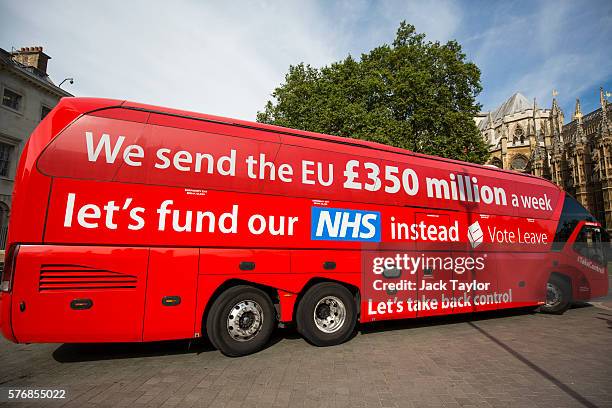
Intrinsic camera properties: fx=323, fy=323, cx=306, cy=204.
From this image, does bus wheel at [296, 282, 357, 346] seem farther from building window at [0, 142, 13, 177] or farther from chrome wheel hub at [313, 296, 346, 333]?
building window at [0, 142, 13, 177]

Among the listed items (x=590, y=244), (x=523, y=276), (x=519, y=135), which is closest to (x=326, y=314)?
(x=523, y=276)

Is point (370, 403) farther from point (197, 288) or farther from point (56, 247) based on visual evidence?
point (56, 247)

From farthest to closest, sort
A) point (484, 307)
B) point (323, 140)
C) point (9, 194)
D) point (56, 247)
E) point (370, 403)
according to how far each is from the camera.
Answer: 1. point (9, 194)
2. point (484, 307)
3. point (323, 140)
4. point (56, 247)
5. point (370, 403)

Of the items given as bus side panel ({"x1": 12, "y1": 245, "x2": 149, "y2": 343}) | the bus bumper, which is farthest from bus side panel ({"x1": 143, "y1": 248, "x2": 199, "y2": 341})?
the bus bumper

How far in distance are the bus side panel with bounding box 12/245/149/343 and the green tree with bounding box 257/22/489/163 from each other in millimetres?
16533

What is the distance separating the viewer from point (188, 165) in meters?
5.38

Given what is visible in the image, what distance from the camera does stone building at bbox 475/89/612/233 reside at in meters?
42.6

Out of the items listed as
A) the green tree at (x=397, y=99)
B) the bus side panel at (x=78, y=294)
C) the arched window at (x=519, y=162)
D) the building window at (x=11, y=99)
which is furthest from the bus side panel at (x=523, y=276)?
the arched window at (x=519, y=162)

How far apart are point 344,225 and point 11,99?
86.8 ft

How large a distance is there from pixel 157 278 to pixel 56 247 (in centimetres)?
141

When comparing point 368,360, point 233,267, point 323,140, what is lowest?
point 368,360

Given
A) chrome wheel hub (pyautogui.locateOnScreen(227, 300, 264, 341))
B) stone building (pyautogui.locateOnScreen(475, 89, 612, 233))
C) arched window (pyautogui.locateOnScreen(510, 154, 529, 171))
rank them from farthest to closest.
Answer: arched window (pyautogui.locateOnScreen(510, 154, 529, 171)) → stone building (pyautogui.locateOnScreen(475, 89, 612, 233)) → chrome wheel hub (pyautogui.locateOnScreen(227, 300, 264, 341))

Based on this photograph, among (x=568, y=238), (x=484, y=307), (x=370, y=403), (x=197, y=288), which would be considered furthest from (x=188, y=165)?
(x=568, y=238)

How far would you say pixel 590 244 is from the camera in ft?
32.3
